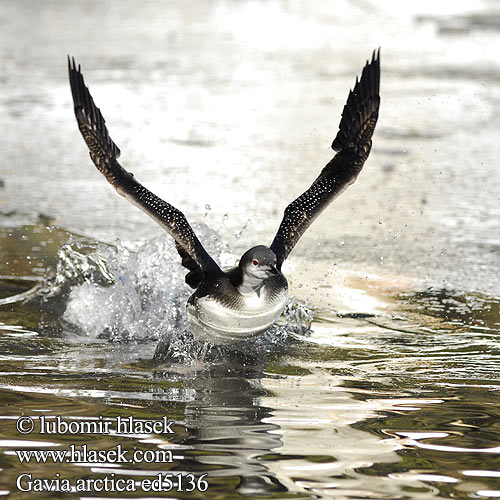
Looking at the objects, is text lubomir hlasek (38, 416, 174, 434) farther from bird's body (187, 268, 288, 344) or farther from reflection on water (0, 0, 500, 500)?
bird's body (187, 268, 288, 344)

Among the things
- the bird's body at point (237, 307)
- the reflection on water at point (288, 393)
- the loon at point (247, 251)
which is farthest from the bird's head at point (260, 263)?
the reflection on water at point (288, 393)

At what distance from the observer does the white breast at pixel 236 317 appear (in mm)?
6137

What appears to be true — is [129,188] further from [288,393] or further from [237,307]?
[288,393]

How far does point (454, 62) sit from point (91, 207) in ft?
31.3

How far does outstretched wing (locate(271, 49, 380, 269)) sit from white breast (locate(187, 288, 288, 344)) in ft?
1.77

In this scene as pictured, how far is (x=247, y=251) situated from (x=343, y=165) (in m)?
1.36

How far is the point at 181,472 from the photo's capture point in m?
4.86

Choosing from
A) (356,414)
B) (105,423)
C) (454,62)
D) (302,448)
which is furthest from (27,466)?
(454,62)

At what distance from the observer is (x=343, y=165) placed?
7207 mm

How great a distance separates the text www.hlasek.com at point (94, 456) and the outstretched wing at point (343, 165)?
1.91 metres
